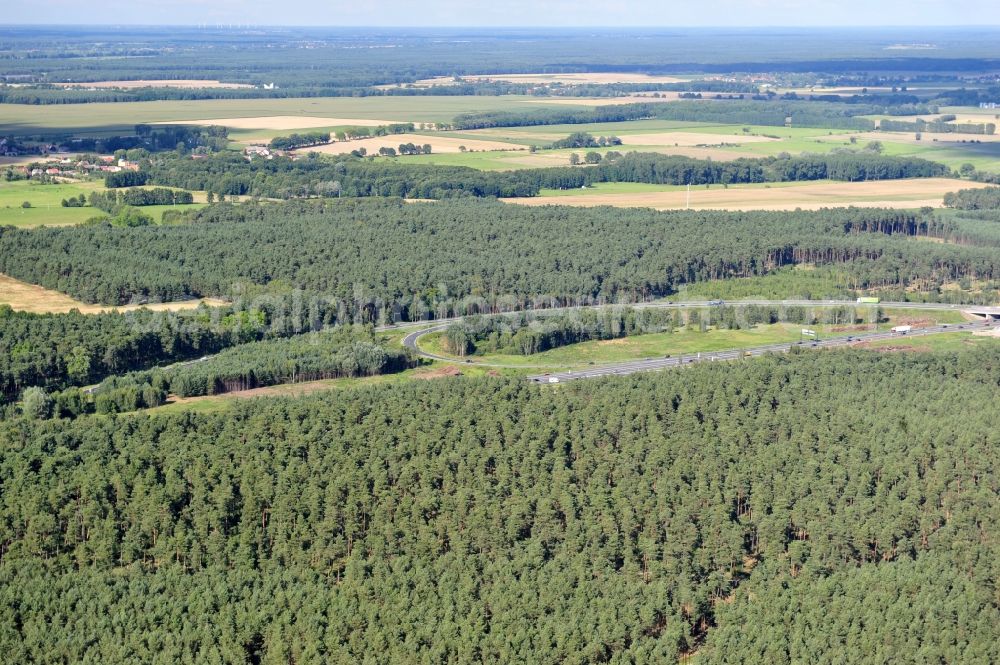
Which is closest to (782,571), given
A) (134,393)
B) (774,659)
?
(774,659)

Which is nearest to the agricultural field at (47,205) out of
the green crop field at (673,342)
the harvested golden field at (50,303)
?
the harvested golden field at (50,303)

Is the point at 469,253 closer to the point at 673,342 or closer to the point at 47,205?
the point at 673,342

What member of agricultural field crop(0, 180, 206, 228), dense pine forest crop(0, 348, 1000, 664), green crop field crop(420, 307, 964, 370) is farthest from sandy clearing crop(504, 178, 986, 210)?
dense pine forest crop(0, 348, 1000, 664)

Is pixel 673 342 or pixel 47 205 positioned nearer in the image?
pixel 673 342

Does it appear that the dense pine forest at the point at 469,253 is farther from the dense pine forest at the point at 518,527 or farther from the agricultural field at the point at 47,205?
the dense pine forest at the point at 518,527

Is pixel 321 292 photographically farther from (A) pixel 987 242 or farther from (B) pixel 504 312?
(A) pixel 987 242

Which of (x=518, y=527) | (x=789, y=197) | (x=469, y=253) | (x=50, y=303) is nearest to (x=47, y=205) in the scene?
(x=50, y=303)
